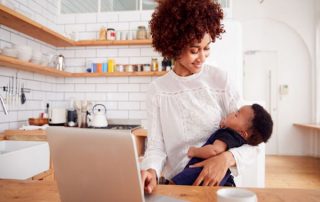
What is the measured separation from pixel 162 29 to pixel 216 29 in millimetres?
238

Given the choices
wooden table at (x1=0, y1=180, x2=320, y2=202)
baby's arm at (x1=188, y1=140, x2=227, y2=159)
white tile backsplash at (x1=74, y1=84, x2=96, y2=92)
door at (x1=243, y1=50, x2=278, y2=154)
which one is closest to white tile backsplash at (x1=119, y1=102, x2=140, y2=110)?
white tile backsplash at (x1=74, y1=84, x2=96, y2=92)

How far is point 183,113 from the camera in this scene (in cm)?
121

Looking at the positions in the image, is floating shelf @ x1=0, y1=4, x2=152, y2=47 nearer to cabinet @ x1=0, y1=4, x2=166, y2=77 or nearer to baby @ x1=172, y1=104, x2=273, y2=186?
cabinet @ x1=0, y1=4, x2=166, y2=77

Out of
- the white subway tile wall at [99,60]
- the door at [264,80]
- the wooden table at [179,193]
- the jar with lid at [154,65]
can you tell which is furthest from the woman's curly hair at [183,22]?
the door at [264,80]

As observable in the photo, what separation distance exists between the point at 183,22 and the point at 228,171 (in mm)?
666

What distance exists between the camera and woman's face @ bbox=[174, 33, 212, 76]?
1099 millimetres

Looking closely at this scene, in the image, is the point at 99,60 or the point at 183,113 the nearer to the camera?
the point at 183,113

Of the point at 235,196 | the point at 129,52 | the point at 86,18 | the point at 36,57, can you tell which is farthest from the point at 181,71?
the point at 86,18

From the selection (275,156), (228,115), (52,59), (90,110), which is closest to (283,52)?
(275,156)

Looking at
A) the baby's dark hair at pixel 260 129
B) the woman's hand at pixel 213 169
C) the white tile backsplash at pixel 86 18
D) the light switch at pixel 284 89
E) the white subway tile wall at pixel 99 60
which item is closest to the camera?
the woman's hand at pixel 213 169

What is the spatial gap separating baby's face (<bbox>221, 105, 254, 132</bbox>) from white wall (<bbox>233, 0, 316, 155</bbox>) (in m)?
5.10

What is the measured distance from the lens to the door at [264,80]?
5.93m

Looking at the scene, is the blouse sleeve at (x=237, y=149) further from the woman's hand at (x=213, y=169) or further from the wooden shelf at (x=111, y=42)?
the wooden shelf at (x=111, y=42)

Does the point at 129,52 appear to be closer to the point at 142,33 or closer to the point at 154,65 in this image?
the point at 142,33
